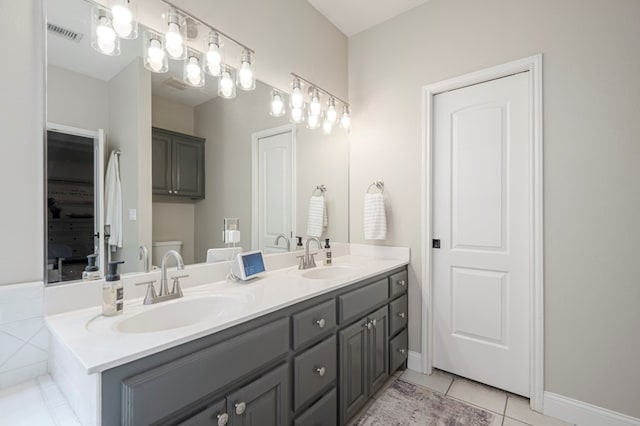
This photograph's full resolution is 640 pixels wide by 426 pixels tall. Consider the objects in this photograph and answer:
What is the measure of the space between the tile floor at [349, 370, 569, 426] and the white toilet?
4.44 feet

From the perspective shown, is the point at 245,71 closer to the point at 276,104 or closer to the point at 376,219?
the point at 276,104

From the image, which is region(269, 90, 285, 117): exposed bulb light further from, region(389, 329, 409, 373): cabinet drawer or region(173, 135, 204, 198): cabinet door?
region(389, 329, 409, 373): cabinet drawer

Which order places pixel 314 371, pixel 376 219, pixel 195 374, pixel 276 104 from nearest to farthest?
pixel 195 374 → pixel 314 371 → pixel 276 104 → pixel 376 219

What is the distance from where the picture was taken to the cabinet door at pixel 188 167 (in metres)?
1.50

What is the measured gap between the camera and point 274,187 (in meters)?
2.04

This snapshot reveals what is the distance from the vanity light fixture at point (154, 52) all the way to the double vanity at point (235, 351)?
3.15 ft

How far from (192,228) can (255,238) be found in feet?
1.39

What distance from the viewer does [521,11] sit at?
1853 millimetres

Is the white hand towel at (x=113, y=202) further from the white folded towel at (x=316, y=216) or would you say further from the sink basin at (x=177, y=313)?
the white folded towel at (x=316, y=216)

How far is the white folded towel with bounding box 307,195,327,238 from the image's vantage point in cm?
229

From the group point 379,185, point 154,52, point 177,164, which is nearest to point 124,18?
point 154,52

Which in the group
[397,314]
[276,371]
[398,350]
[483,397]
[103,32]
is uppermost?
[103,32]

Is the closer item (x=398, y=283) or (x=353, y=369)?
(x=353, y=369)

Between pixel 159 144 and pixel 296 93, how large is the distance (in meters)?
1.03
